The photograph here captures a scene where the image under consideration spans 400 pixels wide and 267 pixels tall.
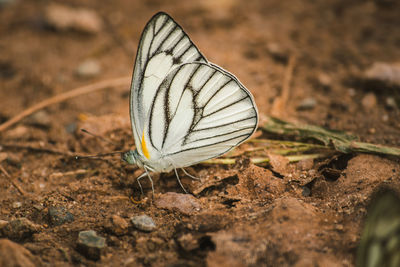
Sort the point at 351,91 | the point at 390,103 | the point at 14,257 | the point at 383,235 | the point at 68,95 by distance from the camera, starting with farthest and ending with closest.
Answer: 1. the point at 68,95
2. the point at 351,91
3. the point at 390,103
4. the point at 14,257
5. the point at 383,235

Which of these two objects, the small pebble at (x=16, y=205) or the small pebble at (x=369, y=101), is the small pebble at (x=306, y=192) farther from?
the small pebble at (x=16, y=205)

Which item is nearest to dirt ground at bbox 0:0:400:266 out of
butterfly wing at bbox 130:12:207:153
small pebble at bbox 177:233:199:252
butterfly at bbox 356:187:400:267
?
small pebble at bbox 177:233:199:252

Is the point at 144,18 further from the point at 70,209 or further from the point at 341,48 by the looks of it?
the point at 70,209

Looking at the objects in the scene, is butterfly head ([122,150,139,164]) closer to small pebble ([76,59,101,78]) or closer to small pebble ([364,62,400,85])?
small pebble ([76,59,101,78])

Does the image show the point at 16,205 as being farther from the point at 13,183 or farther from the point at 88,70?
the point at 88,70

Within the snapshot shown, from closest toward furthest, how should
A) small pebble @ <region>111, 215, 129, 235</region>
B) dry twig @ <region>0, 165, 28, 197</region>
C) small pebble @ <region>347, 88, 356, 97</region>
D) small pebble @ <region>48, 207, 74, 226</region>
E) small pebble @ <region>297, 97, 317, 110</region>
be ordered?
1. small pebble @ <region>111, 215, 129, 235</region>
2. small pebble @ <region>48, 207, 74, 226</region>
3. dry twig @ <region>0, 165, 28, 197</region>
4. small pebble @ <region>297, 97, 317, 110</region>
5. small pebble @ <region>347, 88, 356, 97</region>

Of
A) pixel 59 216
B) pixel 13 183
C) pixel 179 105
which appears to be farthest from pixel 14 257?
pixel 179 105
